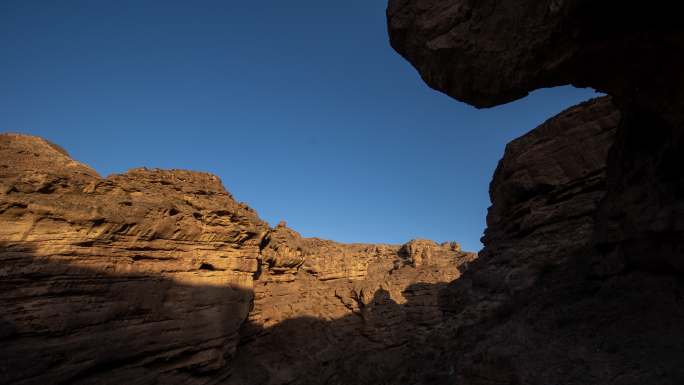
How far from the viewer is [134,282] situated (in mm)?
14391

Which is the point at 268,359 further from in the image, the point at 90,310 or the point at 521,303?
the point at 521,303

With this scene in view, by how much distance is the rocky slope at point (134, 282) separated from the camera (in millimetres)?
11570

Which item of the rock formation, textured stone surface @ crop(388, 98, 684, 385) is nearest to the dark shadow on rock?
textured stone surface @ crop(388, 98, 684, 385)

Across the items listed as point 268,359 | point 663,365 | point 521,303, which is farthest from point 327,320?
point 663,365

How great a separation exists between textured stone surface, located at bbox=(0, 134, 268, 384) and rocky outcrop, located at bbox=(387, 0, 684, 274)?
51.6 feet

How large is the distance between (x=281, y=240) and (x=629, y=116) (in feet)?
85.5

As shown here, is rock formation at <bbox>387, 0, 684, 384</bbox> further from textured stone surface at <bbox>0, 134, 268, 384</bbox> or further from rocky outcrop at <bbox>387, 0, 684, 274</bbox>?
textured stone surface at <bbox>0, 134, 268, 384</bbox>

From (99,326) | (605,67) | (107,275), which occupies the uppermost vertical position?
(605,67)

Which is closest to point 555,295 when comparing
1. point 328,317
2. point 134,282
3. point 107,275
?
point 134,282

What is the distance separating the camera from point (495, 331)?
8672 millimetres

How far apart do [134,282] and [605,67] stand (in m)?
19.0

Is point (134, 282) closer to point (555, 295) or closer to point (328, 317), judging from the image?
point (555, 295)

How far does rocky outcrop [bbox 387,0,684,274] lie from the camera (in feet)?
15.9

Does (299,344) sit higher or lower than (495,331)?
lower
